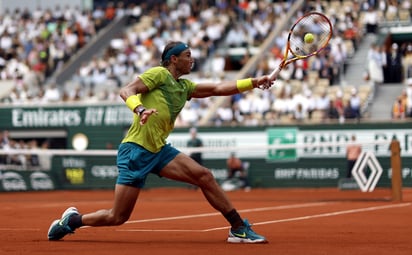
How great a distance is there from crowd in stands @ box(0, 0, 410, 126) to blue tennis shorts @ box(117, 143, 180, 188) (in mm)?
17797

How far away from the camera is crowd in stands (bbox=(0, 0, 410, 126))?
98.1 ft

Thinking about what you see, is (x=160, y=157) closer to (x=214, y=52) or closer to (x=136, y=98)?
(x=136, y=98)

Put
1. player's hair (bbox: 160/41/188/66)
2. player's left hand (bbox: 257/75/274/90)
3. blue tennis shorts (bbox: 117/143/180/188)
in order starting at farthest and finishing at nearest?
player's hair (bbox: 160/41/188/66) → blue tennis shorts (bbox: 117/143/180/188) → player's left hand (bbox: 257/75/274/90)

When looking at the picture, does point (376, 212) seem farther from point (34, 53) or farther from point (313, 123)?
point (34, 53)

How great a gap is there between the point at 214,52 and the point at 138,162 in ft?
83.3

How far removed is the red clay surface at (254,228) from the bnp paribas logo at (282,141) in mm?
4505

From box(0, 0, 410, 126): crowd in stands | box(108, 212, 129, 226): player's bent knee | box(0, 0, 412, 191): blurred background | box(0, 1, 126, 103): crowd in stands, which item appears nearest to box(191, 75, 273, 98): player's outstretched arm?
box(108, 212, 129, 226): player's bent knee

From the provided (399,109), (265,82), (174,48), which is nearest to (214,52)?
(399,109)

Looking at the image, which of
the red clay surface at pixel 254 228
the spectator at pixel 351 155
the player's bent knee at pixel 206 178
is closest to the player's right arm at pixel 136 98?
the player's bent knee at pixel 206 178

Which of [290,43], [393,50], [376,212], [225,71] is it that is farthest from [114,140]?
[290,43]

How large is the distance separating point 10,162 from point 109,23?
12075 mm

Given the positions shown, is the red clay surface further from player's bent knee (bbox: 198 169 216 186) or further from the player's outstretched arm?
the player's outstretched arm

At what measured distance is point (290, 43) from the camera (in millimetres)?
11609

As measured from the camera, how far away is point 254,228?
1340 centimetres
